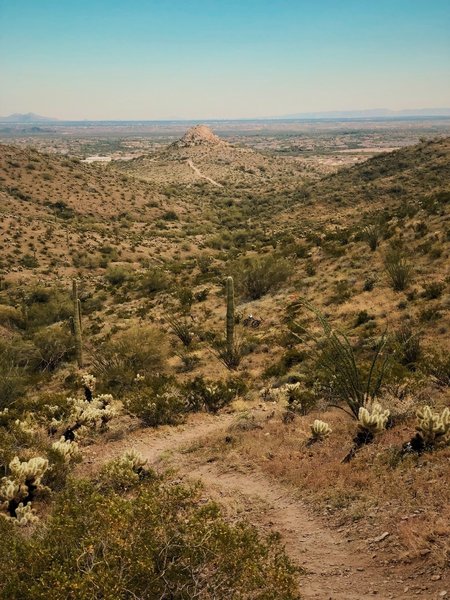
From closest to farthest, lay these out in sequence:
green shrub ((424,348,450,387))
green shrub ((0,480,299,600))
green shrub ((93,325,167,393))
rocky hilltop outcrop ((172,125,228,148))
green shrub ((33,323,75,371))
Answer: green shrub ((0,480,299,600)) → green shrub ((424,348,450,387)) → green shrub ((93,325,167,393)) → green shrub ((33,323,75,371)) → rocky hilltop outcrop ((172,125,228,148))

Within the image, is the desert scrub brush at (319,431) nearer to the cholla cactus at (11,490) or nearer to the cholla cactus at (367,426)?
the cholla cactus at (367,426)

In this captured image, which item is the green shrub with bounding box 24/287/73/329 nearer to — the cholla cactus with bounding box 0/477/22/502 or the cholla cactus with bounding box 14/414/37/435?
the cholla cactus with bounding box 14/414/37/435

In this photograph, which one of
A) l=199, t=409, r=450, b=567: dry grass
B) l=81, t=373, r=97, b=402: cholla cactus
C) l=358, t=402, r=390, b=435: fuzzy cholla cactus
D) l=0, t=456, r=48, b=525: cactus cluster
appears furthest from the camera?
l=81, t=373, r=97, b=402: cholla cactus

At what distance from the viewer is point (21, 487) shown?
853cm

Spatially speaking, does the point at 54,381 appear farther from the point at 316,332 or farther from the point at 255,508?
the point at 255,508

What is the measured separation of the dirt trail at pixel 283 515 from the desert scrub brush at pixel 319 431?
136 cm

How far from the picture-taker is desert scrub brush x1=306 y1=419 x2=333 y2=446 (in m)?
9.57

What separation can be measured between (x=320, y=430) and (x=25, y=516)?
216 inches

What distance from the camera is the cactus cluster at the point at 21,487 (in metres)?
8.34

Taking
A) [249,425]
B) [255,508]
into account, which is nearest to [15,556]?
[255,508]

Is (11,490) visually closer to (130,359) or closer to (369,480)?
(369,480)

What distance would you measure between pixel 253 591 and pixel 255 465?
4.23 m

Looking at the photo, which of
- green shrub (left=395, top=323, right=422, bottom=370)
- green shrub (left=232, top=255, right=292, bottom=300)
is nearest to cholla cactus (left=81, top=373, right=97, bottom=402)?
green shrub (left=395, top=323, right=422, bottom=370)

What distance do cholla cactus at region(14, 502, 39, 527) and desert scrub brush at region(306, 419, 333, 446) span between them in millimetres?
5139
